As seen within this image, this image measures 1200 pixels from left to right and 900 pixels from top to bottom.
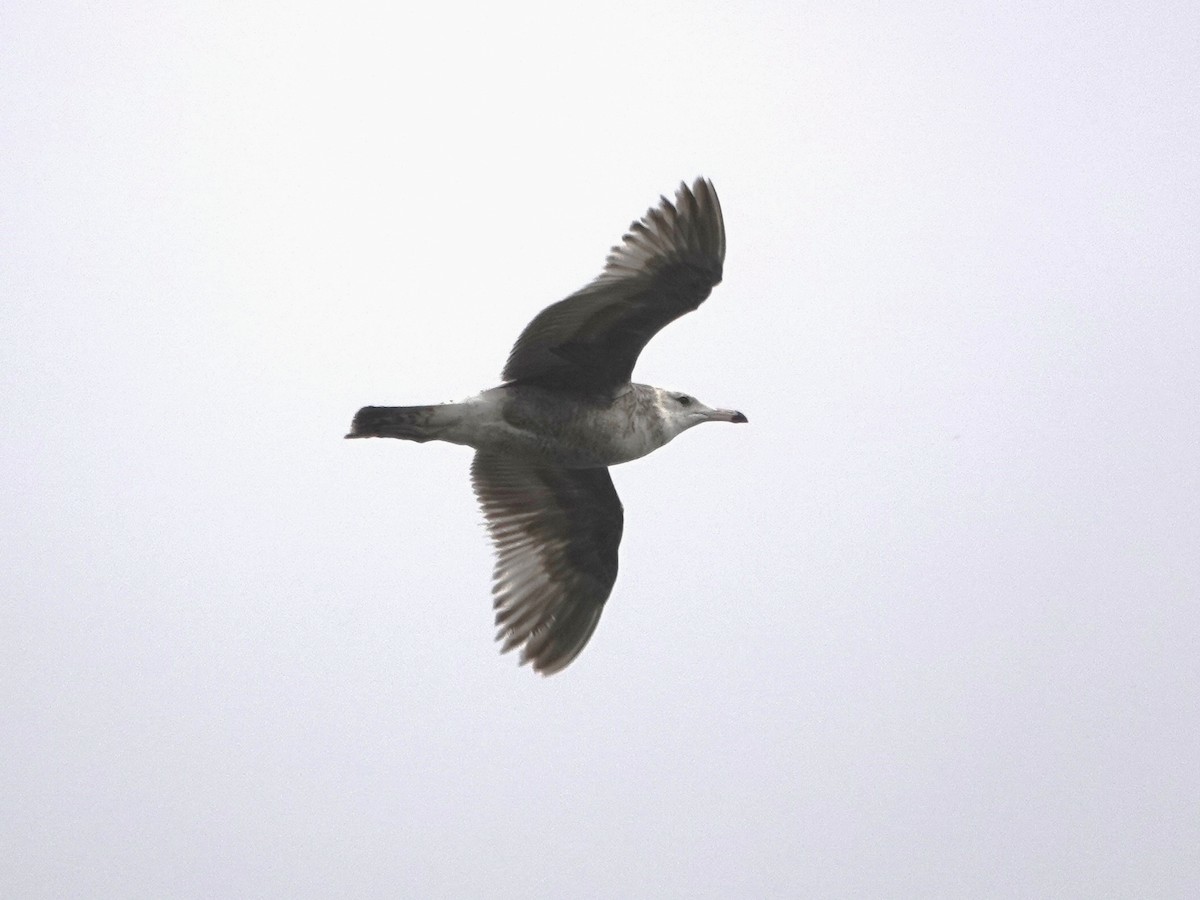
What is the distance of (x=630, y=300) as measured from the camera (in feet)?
26.2

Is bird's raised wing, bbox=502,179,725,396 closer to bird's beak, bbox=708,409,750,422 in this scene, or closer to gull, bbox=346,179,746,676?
gull, bbox=346,179,746,676

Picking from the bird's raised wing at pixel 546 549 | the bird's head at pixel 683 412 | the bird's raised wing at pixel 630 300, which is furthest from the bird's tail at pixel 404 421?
the bird's raised wing at pixel 546 549

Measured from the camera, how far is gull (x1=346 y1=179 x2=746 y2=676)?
7855 millimetres

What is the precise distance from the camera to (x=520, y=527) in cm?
940

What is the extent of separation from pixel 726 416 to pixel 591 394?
35.1 inches

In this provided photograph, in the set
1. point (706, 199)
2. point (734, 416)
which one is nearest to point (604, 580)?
point (734, 416)

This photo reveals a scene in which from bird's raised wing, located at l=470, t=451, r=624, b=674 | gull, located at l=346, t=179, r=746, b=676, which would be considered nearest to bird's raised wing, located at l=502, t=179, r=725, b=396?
gull, located at l=346, t=179, r=746, b=676

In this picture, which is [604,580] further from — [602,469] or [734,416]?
[734,416]

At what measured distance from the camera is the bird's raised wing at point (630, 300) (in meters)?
7.83

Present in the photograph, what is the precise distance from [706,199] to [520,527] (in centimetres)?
244

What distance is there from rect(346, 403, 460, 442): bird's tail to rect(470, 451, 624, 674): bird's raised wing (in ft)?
4.09

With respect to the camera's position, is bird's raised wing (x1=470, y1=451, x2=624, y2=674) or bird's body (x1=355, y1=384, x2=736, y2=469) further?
bird's raised wing (x1=470, y1=451, x2=624, y2=674)

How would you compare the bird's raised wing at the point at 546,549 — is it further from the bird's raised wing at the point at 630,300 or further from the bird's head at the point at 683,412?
the bird's raised wing at the point at 630,300

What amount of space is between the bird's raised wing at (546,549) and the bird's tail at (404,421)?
4.09 ft
